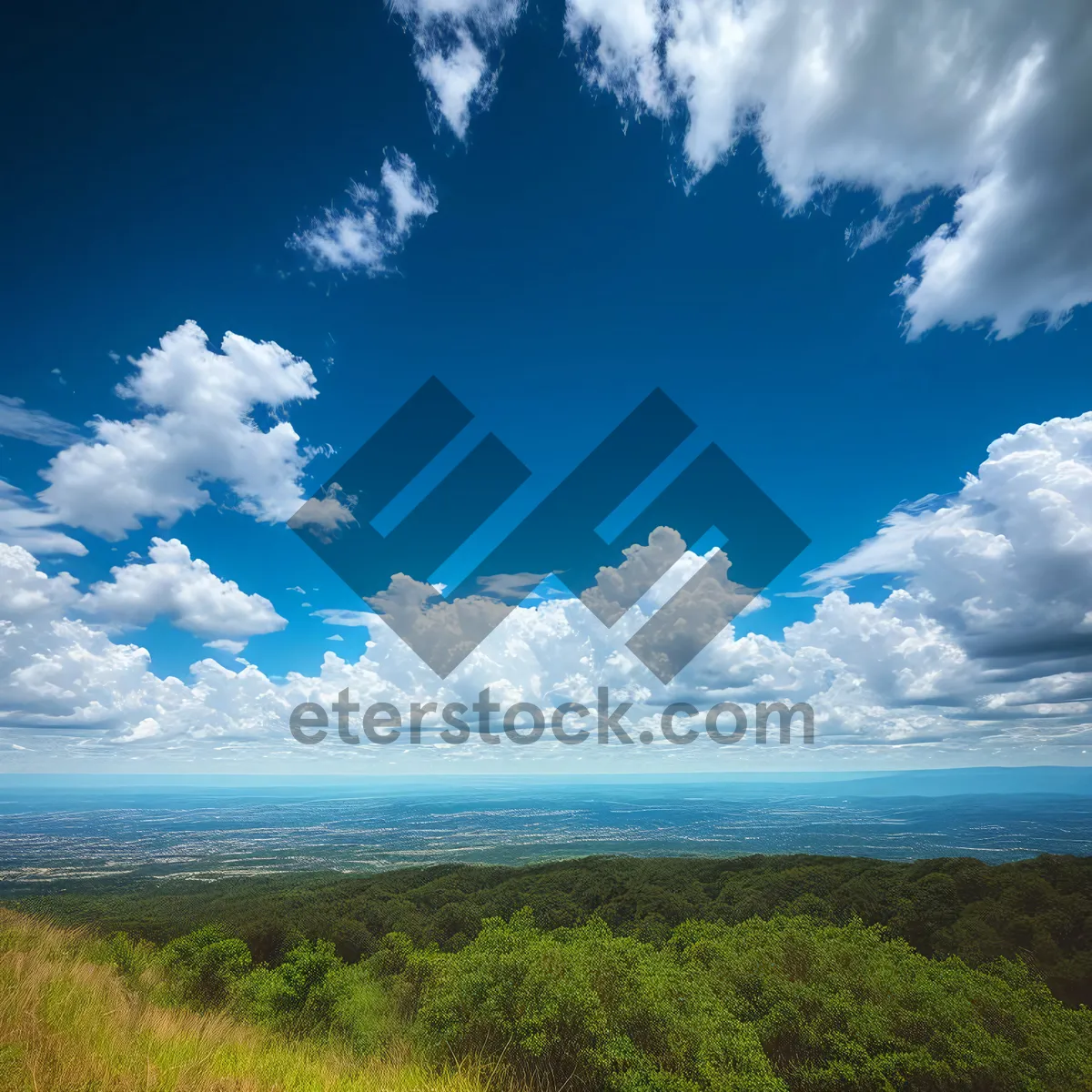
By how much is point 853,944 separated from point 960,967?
113 inches

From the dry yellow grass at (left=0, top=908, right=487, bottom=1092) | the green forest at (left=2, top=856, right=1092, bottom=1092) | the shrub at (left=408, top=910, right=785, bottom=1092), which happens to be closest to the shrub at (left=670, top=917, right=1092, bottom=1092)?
the green forest at (left=2, top=856, right=1092, bottom=1092)

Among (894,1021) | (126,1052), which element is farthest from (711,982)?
(126,1052)

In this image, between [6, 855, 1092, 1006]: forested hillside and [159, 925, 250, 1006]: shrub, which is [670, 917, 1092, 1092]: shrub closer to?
[6, 855, 1092, 1006]: forested hillside

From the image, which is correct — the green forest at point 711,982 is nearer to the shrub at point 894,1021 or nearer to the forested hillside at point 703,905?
the shrub at point 894,1021

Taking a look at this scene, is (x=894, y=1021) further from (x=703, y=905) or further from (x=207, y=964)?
(x=207, y=964)

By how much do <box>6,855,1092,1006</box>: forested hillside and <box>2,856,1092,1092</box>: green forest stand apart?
0.18m

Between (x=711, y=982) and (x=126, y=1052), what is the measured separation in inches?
496

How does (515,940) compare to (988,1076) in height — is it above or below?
above

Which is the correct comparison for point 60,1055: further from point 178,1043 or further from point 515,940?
point 515,940

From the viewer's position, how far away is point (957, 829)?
160625mm

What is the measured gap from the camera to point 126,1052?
6.84m

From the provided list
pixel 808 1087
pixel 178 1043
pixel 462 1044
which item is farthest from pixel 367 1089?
pixel 808 1087

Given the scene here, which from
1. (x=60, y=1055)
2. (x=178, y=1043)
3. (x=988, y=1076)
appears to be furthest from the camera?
(x=988, y=1076)

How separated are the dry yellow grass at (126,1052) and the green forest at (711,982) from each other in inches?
130
